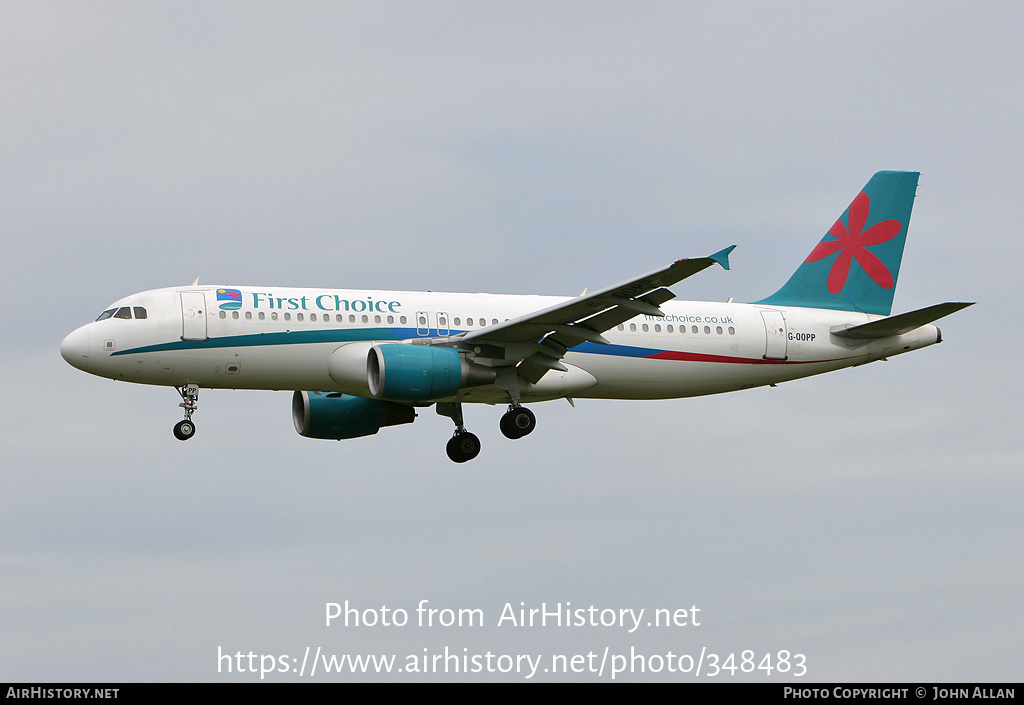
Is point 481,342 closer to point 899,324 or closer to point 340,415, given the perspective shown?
point 340,415

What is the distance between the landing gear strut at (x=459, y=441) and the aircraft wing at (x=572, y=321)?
11.0 feet

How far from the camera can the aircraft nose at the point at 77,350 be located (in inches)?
1299

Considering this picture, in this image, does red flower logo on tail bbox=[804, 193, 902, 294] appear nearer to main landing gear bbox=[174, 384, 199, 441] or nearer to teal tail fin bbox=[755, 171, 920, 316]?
teal tail fin bbox=[755, 171, 920, 316]

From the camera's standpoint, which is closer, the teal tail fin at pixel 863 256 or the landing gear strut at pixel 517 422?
the landing gear strut at pixel 517 422

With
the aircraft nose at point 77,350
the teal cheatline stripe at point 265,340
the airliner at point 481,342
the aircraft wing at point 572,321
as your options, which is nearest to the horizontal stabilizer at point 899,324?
the airliner at point 481,342

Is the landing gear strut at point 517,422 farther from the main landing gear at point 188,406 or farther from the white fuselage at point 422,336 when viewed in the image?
the main landing gear at point 188,406

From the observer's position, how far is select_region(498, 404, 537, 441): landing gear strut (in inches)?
1387

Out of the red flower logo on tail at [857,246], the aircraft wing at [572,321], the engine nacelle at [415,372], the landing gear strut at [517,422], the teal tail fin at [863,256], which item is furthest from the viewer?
the red flower logo on tail at [857,246]

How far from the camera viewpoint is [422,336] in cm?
3466

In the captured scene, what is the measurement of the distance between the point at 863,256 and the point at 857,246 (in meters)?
0.38

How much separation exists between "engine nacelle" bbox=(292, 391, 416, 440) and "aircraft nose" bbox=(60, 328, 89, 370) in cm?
681

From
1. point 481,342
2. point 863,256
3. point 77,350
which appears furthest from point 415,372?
point 863,256

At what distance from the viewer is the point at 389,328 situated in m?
34.3

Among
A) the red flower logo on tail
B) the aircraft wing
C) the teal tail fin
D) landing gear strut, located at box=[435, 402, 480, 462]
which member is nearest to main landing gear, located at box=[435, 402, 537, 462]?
landing gear strut, located at box=[435, 402, 480, 462]
